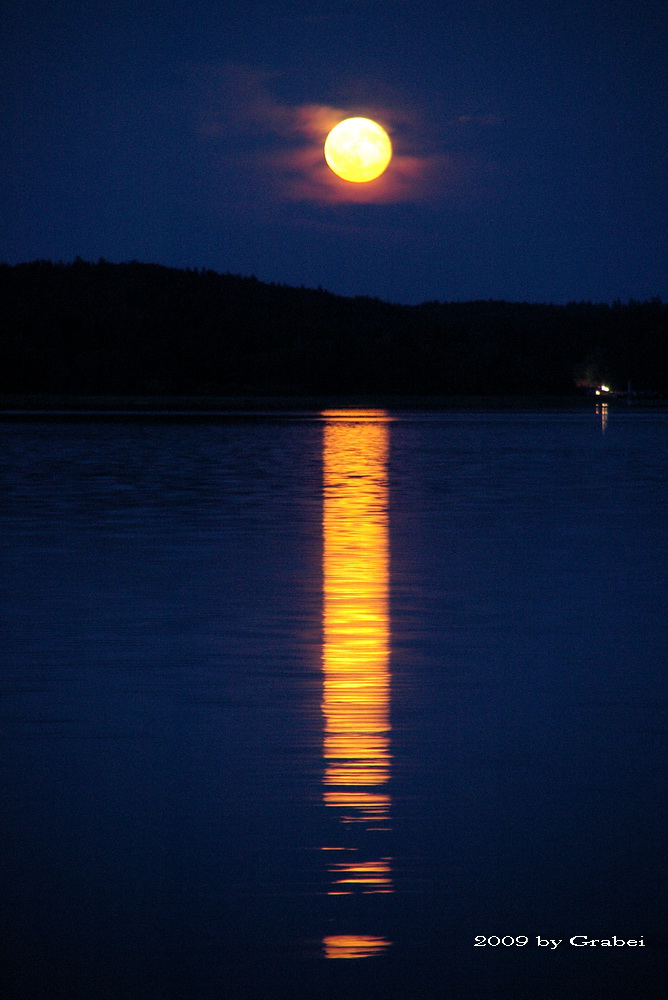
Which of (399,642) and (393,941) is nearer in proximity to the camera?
Result: (393,941)

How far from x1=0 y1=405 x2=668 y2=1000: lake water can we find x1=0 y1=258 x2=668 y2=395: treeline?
398ft

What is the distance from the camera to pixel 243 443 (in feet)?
148

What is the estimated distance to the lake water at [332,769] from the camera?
438 cm

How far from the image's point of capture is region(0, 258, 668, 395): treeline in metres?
135

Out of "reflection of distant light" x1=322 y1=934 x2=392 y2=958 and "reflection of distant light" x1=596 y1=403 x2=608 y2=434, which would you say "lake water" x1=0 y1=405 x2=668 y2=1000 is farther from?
"reflection of distant light" x1=596 y1=403 x2=608 y2=434

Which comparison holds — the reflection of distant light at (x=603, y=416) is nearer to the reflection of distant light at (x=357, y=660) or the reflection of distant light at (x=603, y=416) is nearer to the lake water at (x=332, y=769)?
the reflection of distant light at (x=357, y=660)

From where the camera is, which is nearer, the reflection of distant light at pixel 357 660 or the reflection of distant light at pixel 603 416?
the reflection of distant light at pixel 357 660

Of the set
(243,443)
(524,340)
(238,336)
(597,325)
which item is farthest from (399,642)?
(597,325)

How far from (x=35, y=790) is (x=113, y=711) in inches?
59.5

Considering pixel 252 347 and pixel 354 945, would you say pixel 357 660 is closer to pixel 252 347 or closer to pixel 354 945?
pixel 354 945

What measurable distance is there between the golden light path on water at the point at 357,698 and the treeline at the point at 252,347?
387 feet

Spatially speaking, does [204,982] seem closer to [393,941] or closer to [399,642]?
[393,941]

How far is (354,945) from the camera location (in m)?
4.43

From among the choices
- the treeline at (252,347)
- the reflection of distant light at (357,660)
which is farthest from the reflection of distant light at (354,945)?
the treeline at (252,347)
